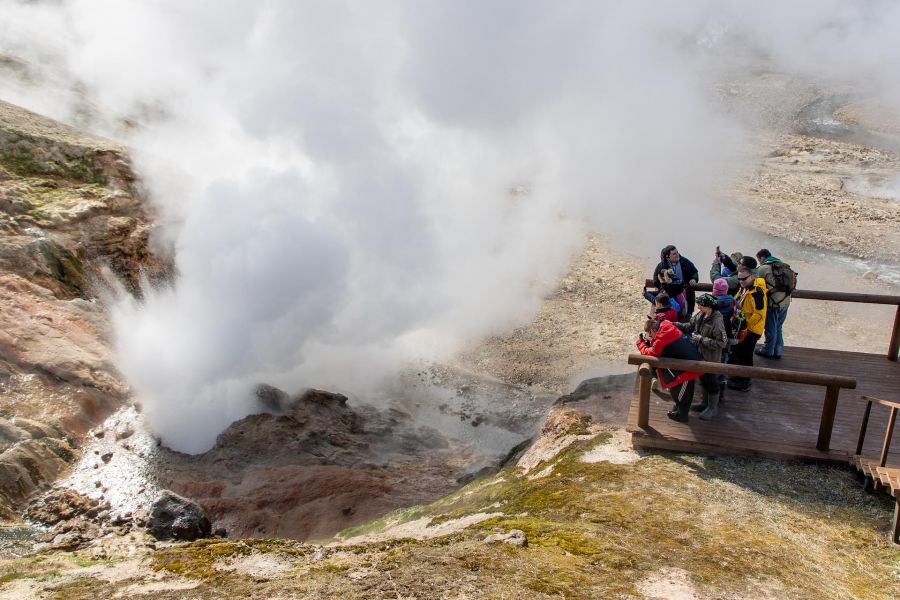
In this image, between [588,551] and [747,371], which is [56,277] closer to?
[588,551]

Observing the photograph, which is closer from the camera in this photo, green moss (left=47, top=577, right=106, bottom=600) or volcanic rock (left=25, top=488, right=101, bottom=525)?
green moss (left=47, top=577, right=106, bottom=600)

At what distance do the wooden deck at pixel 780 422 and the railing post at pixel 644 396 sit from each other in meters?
0.09

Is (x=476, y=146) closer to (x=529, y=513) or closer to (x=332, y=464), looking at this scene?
(x=332, y=464)

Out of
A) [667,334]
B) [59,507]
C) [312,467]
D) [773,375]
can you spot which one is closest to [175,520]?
[59,507]

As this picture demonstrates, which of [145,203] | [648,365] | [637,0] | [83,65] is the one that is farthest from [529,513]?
[637,0]

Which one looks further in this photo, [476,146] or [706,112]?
[706,112]

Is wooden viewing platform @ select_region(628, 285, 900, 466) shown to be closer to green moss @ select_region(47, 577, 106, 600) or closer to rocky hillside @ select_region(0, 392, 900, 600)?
rocky hillside @ select_region(0, 392, 900, 600)

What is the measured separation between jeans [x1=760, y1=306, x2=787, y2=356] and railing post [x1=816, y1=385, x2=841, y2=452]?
1.79 meters

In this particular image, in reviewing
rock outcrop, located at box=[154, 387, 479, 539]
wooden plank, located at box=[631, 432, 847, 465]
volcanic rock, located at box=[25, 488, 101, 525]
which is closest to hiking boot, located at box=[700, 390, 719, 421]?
wooden plank, located at box=[631, 432, 847, 465]

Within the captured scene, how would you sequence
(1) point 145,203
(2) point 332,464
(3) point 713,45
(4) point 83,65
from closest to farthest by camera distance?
(2) point 332,464 → (1) point 145,203 → (4) point 83,65 → (3) point 713,45

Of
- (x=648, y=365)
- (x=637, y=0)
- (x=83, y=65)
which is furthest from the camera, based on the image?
(x=637, y=0)

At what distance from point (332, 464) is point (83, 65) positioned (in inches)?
384

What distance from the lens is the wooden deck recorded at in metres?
5.42

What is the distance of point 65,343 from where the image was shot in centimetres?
779
